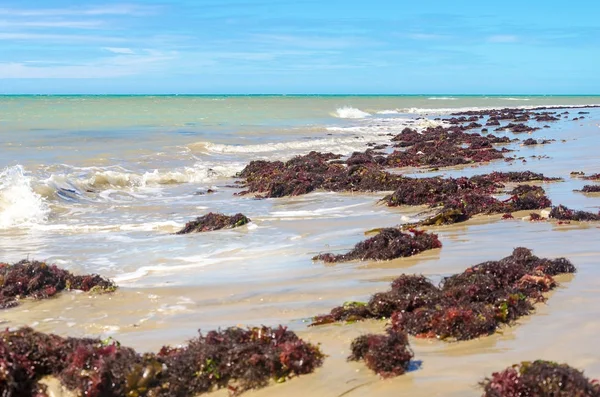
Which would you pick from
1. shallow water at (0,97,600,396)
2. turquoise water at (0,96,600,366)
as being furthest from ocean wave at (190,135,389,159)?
shallow water at (0,97,600,396)

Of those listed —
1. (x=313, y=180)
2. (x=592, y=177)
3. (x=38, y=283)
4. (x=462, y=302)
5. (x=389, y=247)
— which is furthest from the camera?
(x=313, y=180)

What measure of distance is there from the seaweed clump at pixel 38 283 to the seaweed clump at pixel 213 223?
2935mm

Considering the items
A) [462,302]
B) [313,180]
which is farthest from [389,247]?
[313,180]

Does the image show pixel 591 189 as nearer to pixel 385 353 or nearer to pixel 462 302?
pixel 462 302

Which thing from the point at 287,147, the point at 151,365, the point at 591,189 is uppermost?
the point at 591,189

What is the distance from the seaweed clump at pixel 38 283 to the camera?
645cm

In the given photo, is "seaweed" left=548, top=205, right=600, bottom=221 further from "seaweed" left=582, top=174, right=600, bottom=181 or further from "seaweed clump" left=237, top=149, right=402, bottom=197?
"seaweed clump" left=237, top=149, right=402, bottom=197

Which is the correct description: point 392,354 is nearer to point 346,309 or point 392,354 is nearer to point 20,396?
point 346,309

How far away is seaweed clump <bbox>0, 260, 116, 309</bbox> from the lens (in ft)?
21.1

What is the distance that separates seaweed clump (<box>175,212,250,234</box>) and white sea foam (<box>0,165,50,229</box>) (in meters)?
3.34

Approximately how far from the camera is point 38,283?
650 cm

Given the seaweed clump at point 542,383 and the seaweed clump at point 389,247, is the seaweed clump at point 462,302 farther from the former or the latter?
the seaweed clump at point 389,247

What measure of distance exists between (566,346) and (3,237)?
8822mm

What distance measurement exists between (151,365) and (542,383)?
233cm
